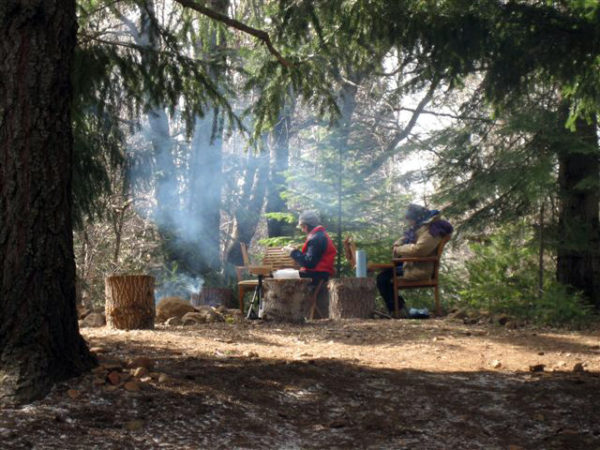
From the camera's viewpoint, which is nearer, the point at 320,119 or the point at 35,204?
the point at 35,204

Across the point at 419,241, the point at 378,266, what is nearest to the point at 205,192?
the point at 378,266

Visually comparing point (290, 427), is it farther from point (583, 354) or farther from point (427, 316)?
point (427, 316)

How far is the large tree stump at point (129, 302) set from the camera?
7828mm

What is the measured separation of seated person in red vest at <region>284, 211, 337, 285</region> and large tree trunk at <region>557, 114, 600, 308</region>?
3058mm

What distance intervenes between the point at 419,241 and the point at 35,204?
6.53 m

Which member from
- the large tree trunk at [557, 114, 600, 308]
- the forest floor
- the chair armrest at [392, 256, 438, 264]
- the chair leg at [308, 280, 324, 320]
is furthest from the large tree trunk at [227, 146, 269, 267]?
the forest floor

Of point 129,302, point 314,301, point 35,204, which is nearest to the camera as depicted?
point 35,204

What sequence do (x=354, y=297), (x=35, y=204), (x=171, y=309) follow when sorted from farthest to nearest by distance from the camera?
(x=354, y=297) < (x=171, y=309) < (x=35, y=204)

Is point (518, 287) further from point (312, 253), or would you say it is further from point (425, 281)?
point (312, 253)

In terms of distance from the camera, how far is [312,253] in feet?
33.8

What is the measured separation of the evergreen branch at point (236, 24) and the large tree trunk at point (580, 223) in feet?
13.0

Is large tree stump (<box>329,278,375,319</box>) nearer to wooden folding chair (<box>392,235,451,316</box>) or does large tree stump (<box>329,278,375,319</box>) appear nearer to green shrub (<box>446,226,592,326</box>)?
wooden folding chair (<box>392,235,451,316</box>)

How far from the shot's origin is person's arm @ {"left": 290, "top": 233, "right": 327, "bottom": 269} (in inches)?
404

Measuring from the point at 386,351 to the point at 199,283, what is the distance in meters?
9.04
